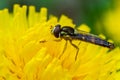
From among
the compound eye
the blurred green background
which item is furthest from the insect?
the blurred green background

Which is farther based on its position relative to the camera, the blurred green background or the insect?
the blurred green background

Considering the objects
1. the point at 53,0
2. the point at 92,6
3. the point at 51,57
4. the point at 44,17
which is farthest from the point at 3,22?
the point at 53,0

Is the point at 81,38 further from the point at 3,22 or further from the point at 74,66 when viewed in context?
the point at 3,22

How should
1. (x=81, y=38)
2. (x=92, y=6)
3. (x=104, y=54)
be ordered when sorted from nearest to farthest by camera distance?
(x=81, y=38) < (x=104, y=54) < (x=92, y=6)

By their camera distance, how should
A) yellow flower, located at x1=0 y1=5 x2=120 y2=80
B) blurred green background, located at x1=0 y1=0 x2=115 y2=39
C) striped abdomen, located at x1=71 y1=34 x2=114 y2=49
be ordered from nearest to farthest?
yellow flower, located at x1=0 y1=5 x2=120 y2=80, striped abdomen, located at x1=71 y1=34 x2=114 y2=49, blurred green background, located at x1=0 y1=0 x2=115 y2=39

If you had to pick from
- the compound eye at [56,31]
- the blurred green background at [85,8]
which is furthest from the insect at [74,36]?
the blurred green background at [85,8]

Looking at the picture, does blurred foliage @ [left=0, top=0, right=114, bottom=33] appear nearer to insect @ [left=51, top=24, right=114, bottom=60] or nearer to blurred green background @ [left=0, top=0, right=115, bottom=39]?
blurred green background @ [left=0, top=0, right=115, bottom=39]

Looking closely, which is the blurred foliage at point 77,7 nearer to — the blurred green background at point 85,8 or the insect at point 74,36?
the blurred green background at point 85,8
